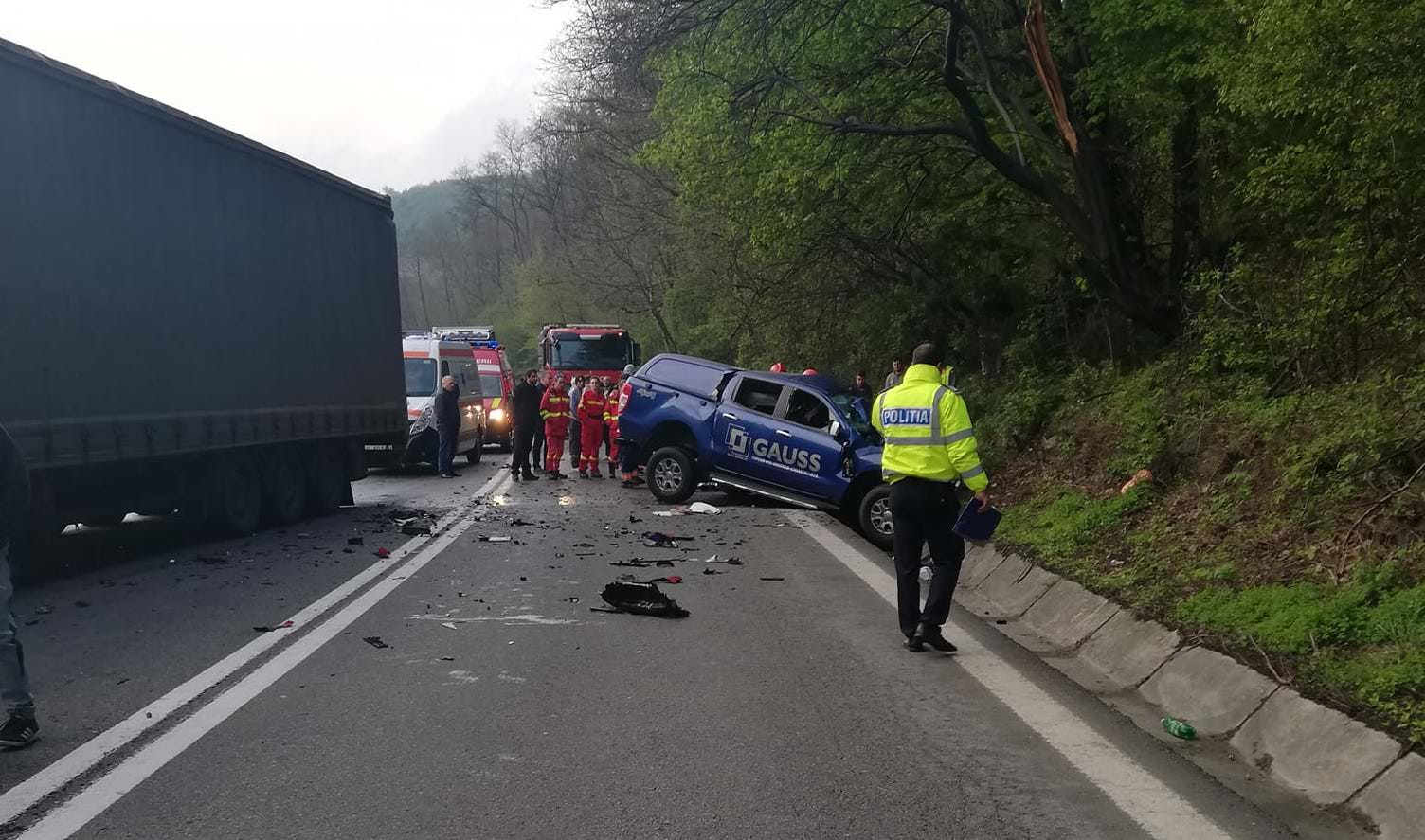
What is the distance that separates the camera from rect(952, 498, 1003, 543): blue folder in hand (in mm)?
7363

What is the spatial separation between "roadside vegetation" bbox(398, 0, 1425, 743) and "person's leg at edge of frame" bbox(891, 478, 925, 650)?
1.38m

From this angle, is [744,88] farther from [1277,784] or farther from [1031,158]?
[1277,784]

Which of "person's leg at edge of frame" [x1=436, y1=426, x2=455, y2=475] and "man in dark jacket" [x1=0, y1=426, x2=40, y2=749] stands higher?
"man in dark jacket" [x1=0, y1=426, x2=40, y2=749]

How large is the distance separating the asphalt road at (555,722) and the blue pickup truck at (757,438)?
3678 millimetres

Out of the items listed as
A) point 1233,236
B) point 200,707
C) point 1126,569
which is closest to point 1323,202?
point 1233,236

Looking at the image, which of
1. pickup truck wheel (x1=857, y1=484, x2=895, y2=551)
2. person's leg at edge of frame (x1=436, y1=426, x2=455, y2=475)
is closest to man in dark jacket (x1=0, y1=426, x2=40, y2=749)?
pickup truck wheel (x1=857, y1=484, x2=895, y2=551)

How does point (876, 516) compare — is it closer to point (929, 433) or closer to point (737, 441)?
point (737, 441)

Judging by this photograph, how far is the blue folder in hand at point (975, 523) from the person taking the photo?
7363 mm

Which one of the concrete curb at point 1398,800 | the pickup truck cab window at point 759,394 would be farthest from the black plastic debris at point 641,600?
the pickup truck cab window at point 759,394

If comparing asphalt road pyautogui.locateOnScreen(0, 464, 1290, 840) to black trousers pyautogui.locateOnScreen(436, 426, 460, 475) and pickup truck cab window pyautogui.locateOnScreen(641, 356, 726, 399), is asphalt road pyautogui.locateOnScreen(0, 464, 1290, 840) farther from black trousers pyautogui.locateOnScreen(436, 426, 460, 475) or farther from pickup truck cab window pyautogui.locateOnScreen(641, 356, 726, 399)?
black trousers pyautogui.locateOnScreen(436, 426, 460, 475)

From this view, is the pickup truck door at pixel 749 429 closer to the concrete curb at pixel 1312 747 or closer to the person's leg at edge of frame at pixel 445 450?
the person's leg at edge of frame at pixel 445 450

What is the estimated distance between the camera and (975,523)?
7.39m

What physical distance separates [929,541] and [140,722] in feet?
14.2

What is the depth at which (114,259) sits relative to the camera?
410 inches
